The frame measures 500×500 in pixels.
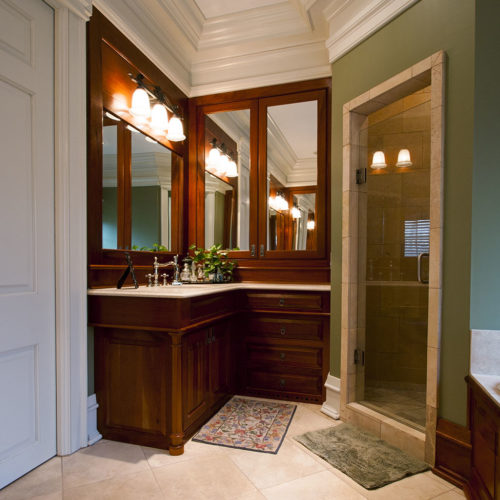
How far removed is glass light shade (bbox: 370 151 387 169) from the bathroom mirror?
5.64 ft

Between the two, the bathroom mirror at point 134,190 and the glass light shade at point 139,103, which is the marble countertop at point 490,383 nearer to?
the bathroom mirror at point 134,190

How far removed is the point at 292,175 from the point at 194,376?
185cm

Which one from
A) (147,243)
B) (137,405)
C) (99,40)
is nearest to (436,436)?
(137,405)

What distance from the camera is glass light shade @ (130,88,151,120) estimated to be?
2.56 metres

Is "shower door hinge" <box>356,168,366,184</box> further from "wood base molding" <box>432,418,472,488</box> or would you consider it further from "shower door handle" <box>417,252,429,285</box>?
"wood base molding" <box>432,418,472,488</box>

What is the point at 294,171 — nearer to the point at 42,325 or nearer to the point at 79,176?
the point at 79,176

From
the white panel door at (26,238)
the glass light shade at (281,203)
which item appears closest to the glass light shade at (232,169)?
the glass light shade at (281,203)

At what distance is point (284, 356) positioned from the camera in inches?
113

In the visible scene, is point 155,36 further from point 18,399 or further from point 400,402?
point 400,402

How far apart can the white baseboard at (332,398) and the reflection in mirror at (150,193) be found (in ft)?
5.59

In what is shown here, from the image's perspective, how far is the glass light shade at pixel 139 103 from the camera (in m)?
2.56

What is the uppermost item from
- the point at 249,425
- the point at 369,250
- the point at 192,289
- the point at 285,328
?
the point at 369,250

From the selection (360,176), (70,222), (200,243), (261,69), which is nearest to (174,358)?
(70,222)

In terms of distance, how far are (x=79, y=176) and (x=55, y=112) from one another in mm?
364
